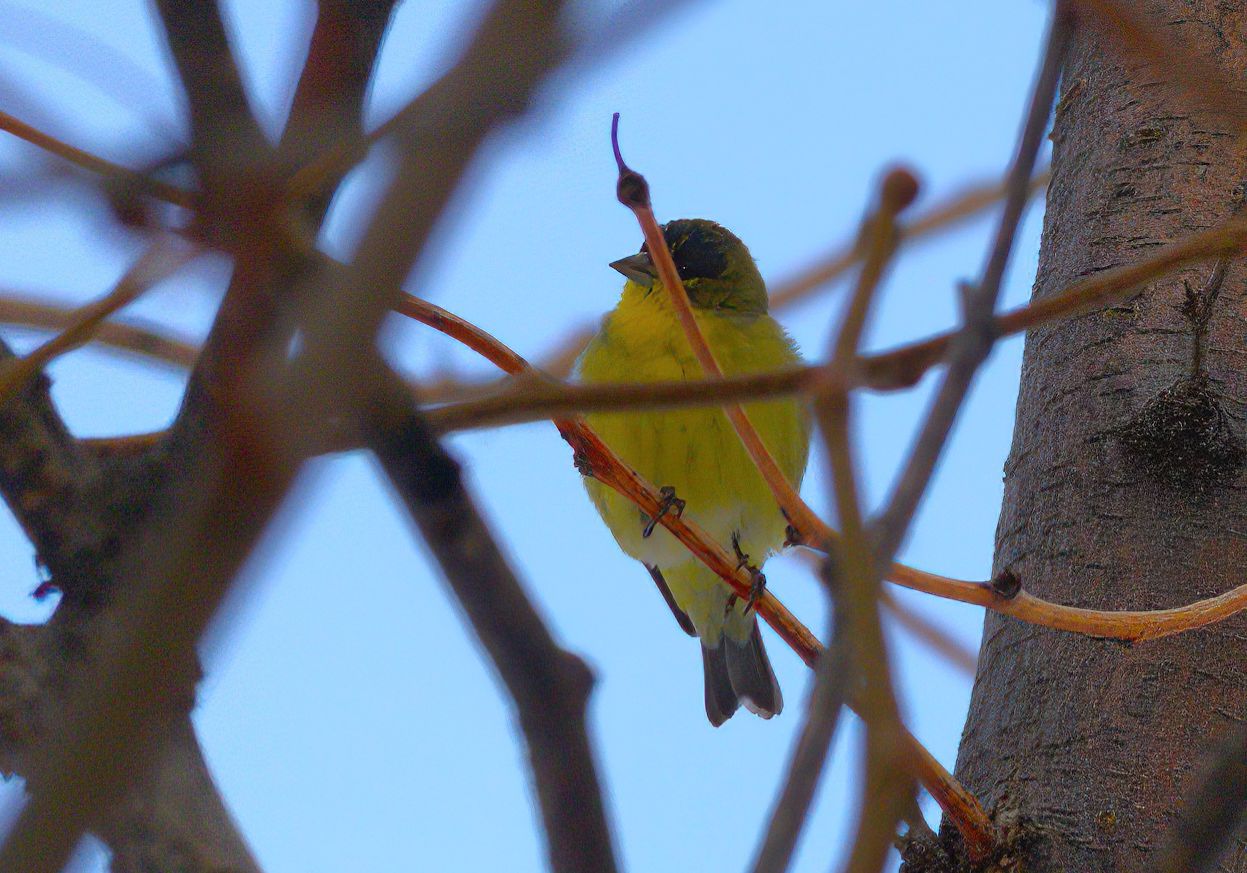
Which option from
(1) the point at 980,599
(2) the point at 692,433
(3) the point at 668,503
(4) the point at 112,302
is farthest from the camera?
(2) the point at 692,433

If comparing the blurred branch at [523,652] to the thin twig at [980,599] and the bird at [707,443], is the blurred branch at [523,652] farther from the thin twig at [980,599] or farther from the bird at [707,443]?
the bird at [707,443]

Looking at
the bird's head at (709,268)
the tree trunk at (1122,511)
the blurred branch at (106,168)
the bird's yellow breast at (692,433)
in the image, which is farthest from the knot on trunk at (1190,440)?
the bird's head at (709,268)

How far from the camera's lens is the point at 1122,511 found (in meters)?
2.19

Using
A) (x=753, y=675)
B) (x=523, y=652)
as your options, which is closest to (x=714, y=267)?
(x=753, y=675)

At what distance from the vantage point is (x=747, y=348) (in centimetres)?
381

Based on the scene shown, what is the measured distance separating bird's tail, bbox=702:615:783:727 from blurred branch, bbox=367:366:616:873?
138 inches

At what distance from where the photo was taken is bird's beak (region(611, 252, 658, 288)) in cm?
407

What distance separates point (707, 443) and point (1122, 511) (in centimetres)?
150

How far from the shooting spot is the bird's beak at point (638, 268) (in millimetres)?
4066

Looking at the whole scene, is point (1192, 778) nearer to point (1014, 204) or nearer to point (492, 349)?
point (492, 349)

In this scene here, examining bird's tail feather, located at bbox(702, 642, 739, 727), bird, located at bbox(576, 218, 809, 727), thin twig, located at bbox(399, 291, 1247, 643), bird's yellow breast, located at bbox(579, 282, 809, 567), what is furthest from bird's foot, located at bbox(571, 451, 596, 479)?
bird's tail feather, located at bbox(702, 642, 739, 727)

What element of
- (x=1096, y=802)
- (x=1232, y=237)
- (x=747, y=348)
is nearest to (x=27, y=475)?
(x=1232, y=237)

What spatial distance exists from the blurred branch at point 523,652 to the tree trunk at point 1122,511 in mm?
1390

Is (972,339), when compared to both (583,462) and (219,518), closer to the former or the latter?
(219,518)
